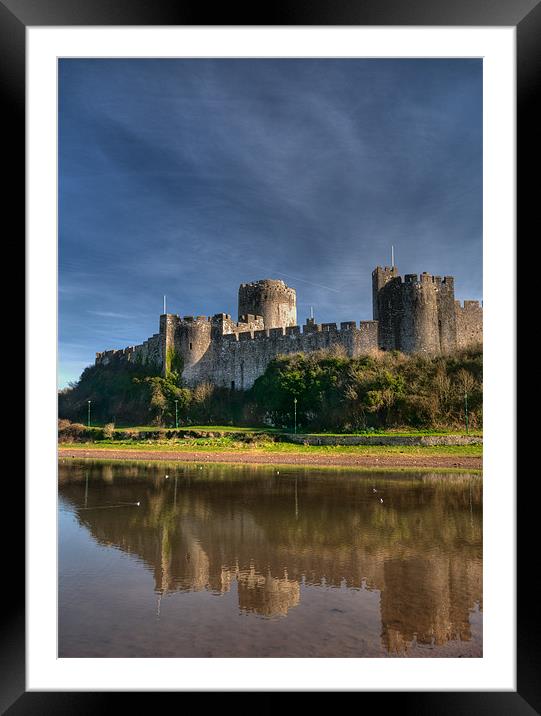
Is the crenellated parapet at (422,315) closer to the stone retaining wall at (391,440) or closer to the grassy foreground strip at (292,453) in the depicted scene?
the stone retaining wall at (391,440)

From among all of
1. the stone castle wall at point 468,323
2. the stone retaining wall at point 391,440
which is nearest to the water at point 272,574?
the stone retaining wall at point 391,440

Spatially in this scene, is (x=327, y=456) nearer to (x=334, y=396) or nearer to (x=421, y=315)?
(x=334, y=396)

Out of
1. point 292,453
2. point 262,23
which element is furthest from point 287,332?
point 262,23

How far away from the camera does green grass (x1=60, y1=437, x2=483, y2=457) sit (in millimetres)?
12820

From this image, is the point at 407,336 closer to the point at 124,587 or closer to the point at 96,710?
the point at 124,587

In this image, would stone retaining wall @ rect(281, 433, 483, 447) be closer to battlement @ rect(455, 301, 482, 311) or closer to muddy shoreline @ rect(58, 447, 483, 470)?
muddy shoreline @ rect(58, 447, 483, 470)

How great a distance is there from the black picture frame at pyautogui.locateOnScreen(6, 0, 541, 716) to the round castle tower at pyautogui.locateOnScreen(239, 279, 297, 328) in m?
22.2

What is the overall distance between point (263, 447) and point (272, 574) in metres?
10.7

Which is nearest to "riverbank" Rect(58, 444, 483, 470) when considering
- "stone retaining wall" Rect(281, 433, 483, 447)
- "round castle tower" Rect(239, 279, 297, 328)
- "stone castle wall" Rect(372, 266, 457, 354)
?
"stone retaining wall" Rect(281, 433, 483, 447)

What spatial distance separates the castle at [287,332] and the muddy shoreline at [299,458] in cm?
552

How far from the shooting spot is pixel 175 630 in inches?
124

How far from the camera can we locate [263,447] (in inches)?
587

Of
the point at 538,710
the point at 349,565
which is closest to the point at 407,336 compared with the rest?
the point at 349,565

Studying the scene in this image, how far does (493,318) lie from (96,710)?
2357 mm
